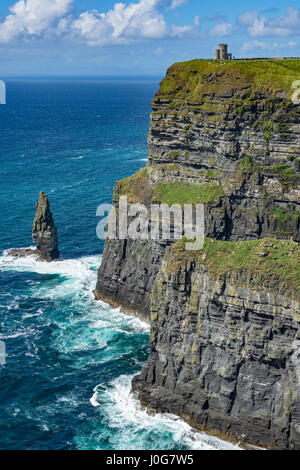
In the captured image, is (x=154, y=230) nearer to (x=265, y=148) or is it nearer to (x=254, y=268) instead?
(x=265, y=148)

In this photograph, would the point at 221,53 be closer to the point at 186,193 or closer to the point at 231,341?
the point at 186,193

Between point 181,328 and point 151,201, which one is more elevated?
point 151,201

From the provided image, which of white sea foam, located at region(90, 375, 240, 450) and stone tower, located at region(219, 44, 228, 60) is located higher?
→ stone tower, located at region(219, 44, 228, 60)

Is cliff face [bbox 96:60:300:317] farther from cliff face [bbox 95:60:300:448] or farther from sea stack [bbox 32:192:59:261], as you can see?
sea stack [bbox 32:192:59:261]

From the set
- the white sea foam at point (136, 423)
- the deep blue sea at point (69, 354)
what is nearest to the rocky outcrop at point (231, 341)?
the white sea foam at point (136, 423)

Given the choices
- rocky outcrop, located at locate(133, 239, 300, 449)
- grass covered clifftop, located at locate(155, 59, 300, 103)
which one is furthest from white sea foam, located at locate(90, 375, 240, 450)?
grass covered clifftop, located at locate(155, 59, 300, 103)

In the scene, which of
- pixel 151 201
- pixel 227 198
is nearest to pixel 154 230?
pixel 151 201

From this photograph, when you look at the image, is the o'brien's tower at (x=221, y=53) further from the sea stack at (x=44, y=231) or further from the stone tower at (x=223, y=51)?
the sea stack at (x=44, y=231)
